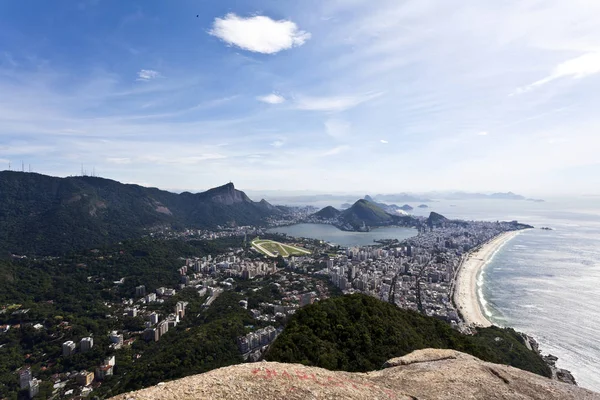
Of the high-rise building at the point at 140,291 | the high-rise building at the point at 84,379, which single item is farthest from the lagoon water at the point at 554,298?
the high-rise building at the point at 140,291

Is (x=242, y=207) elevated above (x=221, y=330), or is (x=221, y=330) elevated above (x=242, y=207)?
(x=242, y=207)

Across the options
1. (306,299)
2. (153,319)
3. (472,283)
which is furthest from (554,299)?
(153,319)

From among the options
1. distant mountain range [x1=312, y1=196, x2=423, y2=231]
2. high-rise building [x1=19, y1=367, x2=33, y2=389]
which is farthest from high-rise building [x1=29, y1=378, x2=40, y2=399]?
distant mountain range [x1=312, y1=196, x2=423, y2=231]

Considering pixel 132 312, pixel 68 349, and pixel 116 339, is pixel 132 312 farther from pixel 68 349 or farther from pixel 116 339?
pixel 68 349

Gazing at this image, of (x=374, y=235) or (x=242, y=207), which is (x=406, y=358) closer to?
(x=374, y=235)

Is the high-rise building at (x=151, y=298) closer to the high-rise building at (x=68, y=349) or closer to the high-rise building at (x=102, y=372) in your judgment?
the high-rise building at (x=68, y=349)

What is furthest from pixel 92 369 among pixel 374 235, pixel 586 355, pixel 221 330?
pixel 374 235

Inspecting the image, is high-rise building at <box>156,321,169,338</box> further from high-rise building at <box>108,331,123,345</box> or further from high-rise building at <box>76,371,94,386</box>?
high-rise building at <box>76,371,94,386</box>
